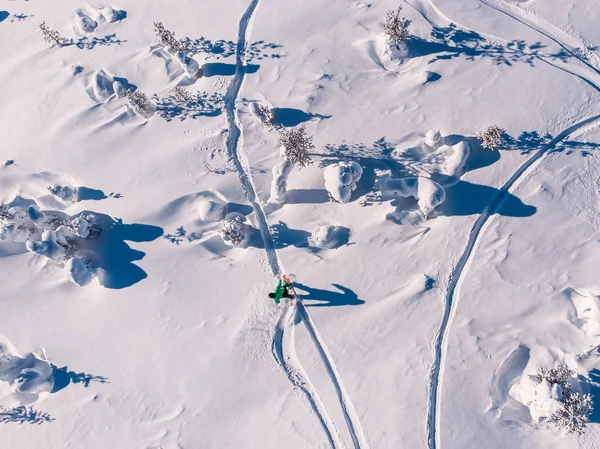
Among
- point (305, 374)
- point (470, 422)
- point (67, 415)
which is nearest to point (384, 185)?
point (305, 374)

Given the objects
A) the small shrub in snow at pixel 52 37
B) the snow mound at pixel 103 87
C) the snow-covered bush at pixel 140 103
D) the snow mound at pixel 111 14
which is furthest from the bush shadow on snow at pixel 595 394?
the small shrub in snow at pixel 52 37

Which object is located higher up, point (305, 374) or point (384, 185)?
point (384, 185)

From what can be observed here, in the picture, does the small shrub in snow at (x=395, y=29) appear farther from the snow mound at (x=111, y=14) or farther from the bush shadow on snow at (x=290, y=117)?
the snow mound at (x=111, y=14)

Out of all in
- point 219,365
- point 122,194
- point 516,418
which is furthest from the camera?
point 122,194

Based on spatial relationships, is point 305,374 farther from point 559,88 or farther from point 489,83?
point 559,88

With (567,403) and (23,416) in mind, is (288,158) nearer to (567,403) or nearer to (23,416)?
(567,403)

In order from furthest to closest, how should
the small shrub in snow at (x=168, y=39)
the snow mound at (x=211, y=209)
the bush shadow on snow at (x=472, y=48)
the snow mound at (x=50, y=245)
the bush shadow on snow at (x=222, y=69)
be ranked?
the bush shadow on snow at (x=222, y=69) < the small shrub in snow at (x=168, y=39) < the bush shadow on snow at (x=472, y=48) < the snow mound at (x=211, y=209) < the snow mound at (x=50, y=245)

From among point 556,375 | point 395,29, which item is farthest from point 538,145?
point 556,375
